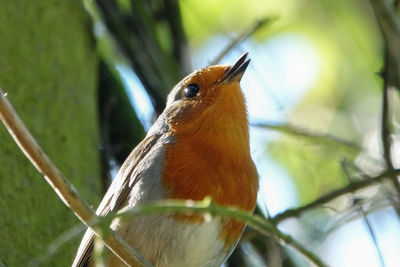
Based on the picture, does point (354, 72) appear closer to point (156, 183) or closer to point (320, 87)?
point (320, 87)

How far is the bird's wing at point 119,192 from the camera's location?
3894mm

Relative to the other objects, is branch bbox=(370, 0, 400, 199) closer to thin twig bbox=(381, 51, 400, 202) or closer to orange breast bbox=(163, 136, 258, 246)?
thin twig bbox=(381, 51, 400, 202)

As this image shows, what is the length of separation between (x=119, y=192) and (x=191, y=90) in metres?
0.85

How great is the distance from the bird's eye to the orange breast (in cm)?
50

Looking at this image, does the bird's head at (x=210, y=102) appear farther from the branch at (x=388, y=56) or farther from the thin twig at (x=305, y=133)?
the branch at (x=388, y=56)

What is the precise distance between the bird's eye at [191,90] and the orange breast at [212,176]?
1.63ft

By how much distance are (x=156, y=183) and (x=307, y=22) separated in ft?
7.31

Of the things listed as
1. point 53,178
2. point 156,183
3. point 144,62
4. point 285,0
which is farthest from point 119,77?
point 53,178

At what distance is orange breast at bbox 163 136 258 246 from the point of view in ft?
12.1

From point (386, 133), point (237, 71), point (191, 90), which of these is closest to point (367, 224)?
point (386, 133)

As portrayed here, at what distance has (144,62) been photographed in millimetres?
4910

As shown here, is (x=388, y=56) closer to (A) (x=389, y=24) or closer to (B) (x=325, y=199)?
(A) (x=389, y=24)

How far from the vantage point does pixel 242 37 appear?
457cm

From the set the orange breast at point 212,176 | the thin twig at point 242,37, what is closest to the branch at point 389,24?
the orange breast at point 212,176
